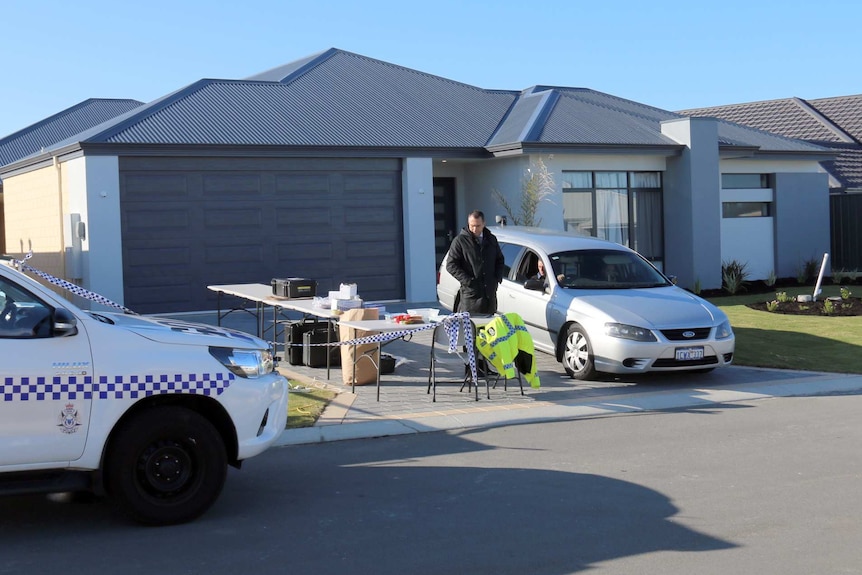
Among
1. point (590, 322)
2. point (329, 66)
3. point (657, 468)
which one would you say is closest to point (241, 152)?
point (329, 66)

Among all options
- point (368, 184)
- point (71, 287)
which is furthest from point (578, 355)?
point (368, 184)

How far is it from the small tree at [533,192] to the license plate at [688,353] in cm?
879

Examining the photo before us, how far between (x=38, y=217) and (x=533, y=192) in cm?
1029

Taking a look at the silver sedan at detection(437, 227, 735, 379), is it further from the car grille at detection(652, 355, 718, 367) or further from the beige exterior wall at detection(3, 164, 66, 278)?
the beige exterior wall at detection(3, 164, 66, 278)

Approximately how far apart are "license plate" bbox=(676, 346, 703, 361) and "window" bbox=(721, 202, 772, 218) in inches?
526

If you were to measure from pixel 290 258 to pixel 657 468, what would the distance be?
1247 centimetres

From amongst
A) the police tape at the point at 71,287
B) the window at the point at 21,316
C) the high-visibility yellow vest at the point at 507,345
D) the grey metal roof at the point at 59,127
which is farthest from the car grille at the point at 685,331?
the grey metal roof at the point at 59,127

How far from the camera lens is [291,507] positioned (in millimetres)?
7008

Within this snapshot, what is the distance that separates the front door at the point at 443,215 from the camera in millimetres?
22719

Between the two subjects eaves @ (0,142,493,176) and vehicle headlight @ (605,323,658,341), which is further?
eaves @ (0,142,493,176)

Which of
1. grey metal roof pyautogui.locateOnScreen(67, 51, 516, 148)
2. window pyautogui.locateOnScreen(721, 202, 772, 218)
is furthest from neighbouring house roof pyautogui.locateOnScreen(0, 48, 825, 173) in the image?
window pyautogui.locateOnScreen(721, 202, 772, 218)

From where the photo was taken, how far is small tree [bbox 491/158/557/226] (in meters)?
20.5

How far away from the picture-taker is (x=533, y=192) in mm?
20469

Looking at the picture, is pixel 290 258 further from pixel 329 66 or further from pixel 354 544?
pixel 354 544
